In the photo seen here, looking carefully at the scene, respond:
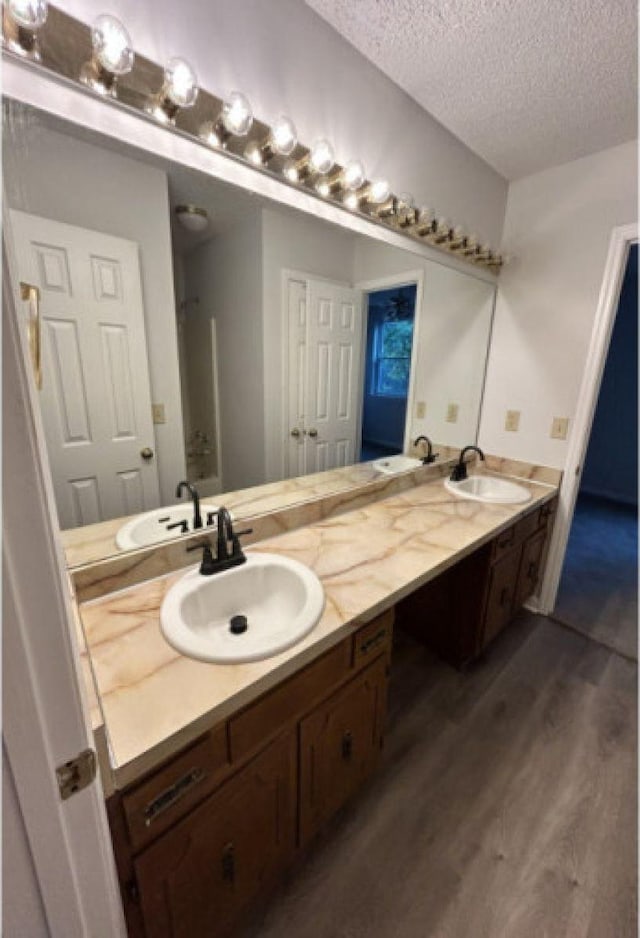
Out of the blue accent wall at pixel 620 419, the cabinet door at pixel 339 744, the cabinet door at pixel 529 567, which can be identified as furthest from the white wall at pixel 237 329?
the blue accent wall at pixel 620 419

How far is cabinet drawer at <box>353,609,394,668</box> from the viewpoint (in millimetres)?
1000

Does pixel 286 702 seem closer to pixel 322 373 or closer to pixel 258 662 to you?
pixel 258 662

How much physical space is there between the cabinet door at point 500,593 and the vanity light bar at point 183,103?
5.02 feet

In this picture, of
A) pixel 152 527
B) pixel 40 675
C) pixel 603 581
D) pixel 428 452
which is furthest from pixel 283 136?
pixel 603 581

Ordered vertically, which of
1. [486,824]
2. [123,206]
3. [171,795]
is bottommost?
[486,824]

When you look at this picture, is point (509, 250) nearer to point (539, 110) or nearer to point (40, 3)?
point (539, 110)

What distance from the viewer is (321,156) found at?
3.66 ft

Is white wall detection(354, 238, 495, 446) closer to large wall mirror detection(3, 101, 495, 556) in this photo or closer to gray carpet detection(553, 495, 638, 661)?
large wall mirror detection(3, 101, 495, 556)

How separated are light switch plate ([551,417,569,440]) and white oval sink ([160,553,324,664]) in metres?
1.62

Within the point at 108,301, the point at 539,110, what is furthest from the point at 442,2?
the point at 108,301

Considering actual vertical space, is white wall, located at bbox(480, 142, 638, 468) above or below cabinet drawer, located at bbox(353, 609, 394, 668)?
above

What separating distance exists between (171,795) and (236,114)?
4.88 ft

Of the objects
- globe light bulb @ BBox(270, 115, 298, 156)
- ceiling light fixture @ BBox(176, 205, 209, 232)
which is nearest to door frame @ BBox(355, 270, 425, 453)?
globe light bulb @ BBox(270, 115, 298, 156)

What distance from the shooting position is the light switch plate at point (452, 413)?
2.12 m
